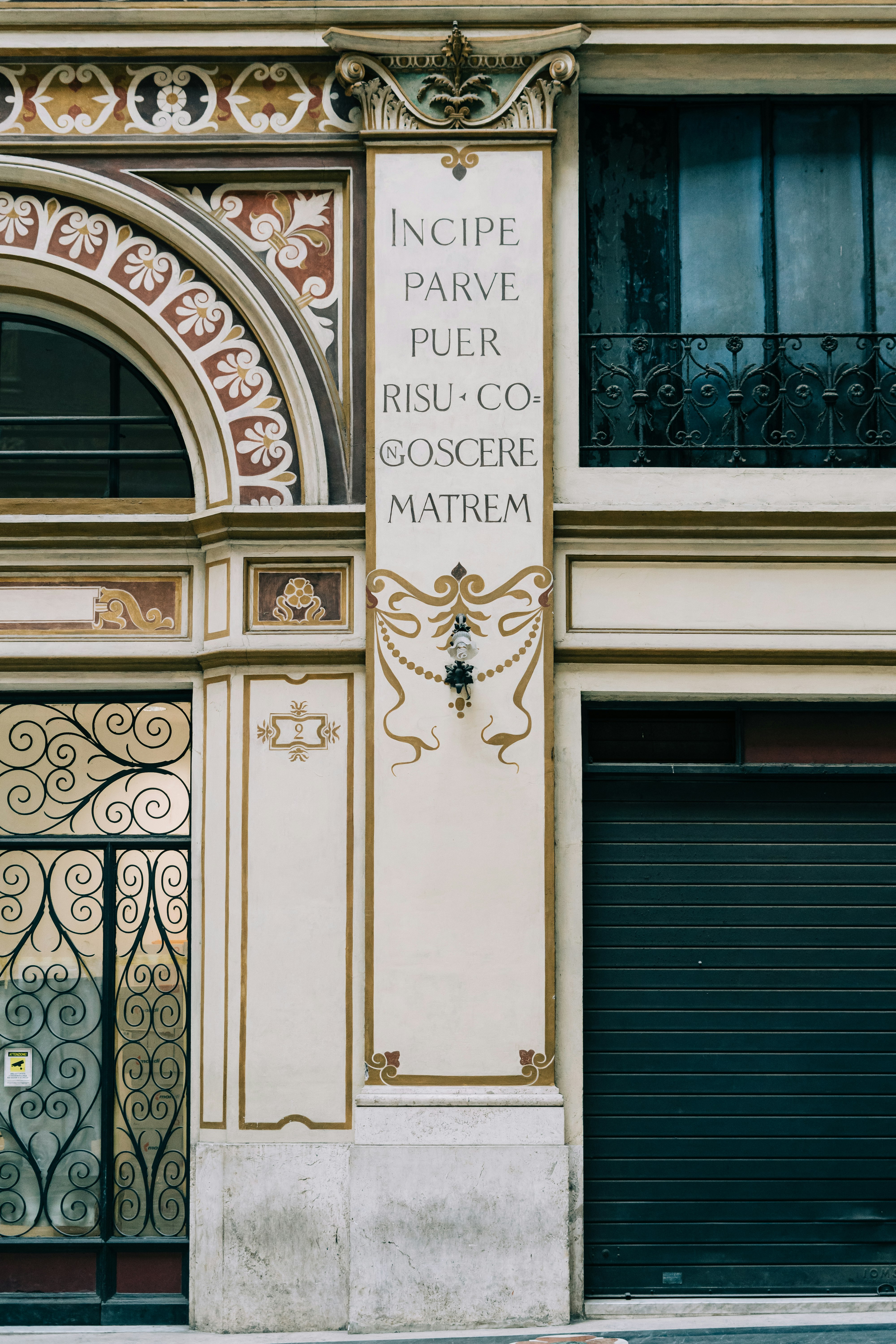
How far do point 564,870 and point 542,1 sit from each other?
534 centimetres

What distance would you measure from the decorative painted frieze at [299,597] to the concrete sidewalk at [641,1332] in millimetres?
4096

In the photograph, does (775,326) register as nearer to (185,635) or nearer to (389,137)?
(389,137)

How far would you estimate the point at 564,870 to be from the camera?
287 inches

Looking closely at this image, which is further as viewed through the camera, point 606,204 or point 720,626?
point 606,204

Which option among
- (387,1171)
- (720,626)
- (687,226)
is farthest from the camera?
(687,226)

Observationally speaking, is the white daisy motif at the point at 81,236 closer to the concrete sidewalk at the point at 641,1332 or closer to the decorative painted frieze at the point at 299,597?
the decorative painted frieze at the point at 299,597

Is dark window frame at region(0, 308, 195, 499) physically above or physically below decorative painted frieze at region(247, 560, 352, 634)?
above

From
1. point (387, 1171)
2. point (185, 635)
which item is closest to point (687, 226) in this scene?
point (185, 635)

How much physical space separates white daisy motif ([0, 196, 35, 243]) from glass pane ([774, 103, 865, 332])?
4812 millimetres

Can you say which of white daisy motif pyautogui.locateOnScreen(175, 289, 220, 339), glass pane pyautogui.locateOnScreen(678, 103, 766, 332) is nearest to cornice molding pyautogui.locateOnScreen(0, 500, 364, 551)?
white daisy motif pyautogui.locateOnScreen(175, 289, 220, 339)

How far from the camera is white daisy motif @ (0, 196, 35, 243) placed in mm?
7582

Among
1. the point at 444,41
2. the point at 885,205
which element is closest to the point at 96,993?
the point at 444,41

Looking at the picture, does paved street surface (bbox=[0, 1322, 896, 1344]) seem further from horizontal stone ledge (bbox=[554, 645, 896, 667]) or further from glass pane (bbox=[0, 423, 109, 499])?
glass pane (bbox=[0, 423, 109, 499])

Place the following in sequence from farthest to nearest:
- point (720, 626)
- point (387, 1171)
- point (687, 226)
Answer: point (687, 226), point (720, 626), point (387, 1171)
